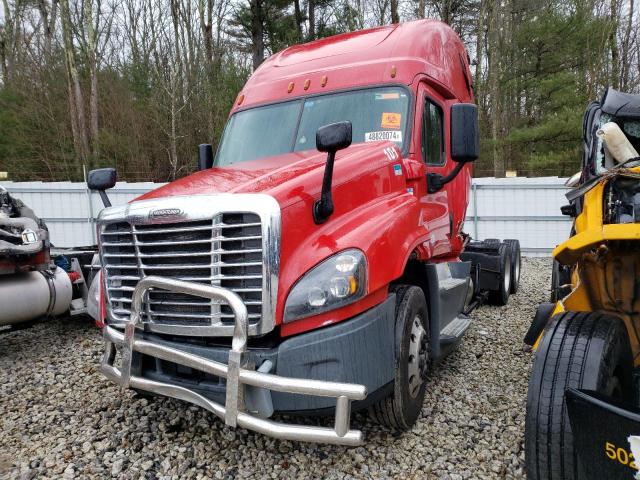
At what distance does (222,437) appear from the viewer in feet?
11.1

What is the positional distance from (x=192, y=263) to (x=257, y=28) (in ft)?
61.8

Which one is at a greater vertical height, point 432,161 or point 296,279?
point 432,161

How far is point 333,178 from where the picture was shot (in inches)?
122

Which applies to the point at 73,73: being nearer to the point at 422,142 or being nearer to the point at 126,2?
the point at 126,2

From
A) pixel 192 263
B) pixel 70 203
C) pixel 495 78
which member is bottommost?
pixel 192 263

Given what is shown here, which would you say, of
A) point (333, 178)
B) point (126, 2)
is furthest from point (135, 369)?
point (126, 2)

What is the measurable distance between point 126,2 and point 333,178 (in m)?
23.6

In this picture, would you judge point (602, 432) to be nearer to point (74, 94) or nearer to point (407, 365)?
point (407, 365)

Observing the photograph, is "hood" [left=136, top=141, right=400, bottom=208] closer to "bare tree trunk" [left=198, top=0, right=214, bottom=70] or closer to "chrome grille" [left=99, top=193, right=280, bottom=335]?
"chrome grille" [left=99, top=193, right=280, bottom=335]

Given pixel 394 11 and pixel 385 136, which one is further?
pixel 394 11

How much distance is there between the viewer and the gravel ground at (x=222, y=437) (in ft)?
9.86

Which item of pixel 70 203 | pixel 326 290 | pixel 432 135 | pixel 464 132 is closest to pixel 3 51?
pixel 70 203

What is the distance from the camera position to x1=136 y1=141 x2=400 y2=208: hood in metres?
2.86

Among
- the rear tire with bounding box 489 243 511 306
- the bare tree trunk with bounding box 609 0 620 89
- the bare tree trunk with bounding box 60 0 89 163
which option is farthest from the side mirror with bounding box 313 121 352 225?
the bare tree trunk with bounding box 609 0 620 89
